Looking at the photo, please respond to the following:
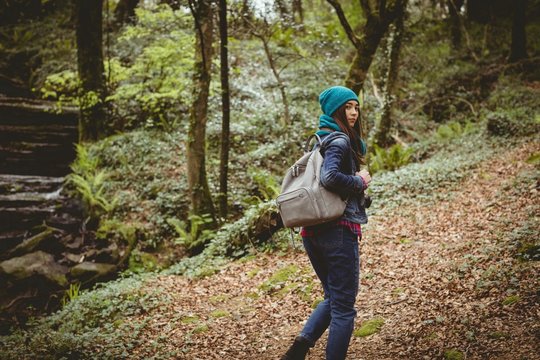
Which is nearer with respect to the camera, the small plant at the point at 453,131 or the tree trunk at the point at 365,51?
the tree trunk at the point at 365,51

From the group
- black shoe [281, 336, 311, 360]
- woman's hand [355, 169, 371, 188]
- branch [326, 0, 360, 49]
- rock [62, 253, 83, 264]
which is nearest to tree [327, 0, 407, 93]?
branch [326, 0, 360, 49]

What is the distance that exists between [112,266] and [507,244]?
7834 millimetres

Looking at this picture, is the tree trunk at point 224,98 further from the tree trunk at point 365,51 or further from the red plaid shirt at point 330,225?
the red plaid shirt at point 330,225

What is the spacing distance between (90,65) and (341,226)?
13.7 meters

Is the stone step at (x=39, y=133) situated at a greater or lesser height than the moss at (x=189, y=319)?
greater

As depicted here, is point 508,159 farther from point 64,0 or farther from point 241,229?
point 64,0

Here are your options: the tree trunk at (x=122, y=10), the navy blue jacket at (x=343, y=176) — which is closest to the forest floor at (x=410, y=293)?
the navy blue jacket at (x=343, y=176)

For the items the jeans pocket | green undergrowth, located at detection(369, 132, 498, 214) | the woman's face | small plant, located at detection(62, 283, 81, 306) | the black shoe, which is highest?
the woman's face

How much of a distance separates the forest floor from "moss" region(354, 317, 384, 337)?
0.17ft

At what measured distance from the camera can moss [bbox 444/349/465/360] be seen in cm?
346

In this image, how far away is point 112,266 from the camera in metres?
9.35

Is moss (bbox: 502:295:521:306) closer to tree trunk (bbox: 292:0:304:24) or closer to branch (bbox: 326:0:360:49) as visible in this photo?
branch (bbox: 326:0:360:49)

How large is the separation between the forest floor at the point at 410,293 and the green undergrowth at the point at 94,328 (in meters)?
0.22

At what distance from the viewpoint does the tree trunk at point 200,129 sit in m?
9.87
